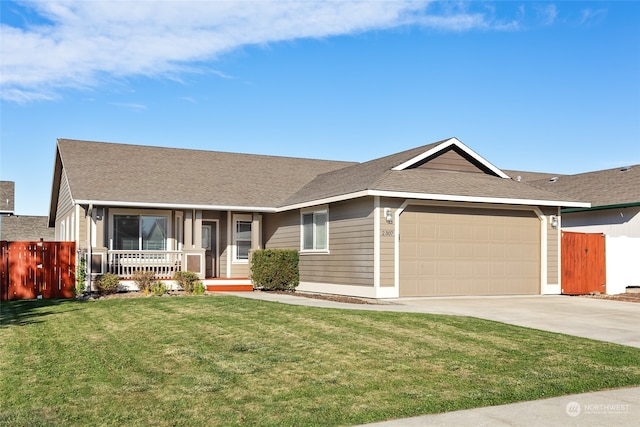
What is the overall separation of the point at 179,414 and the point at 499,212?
50.2 ft

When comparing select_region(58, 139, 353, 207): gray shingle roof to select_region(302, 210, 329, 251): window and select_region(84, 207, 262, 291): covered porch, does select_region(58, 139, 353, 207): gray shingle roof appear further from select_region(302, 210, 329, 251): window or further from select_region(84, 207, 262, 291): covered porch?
select_region(302, 210, 329, 251): window

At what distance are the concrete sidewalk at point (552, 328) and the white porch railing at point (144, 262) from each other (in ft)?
16.0

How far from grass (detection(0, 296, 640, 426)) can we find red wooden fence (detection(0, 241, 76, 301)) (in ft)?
18.9

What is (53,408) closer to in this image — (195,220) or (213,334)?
(213,334)

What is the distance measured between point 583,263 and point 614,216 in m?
3.57

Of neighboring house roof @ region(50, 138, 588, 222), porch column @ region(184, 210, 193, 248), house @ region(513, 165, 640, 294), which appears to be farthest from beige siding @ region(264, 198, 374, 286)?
house @ region(513, 165, 640, 294)

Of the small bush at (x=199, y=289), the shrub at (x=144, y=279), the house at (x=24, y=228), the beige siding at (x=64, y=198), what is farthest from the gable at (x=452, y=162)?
the house at (x=24, y=228)

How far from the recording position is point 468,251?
19.4 metres

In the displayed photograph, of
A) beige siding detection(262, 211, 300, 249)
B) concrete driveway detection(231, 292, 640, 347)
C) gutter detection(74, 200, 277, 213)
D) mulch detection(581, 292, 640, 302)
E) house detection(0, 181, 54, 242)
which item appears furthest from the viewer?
house detection(0, 181, 54, 242)

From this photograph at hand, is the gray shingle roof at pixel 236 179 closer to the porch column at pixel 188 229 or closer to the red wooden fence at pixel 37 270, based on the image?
the porch column at pixel 188 229

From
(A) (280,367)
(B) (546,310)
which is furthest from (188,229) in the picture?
(A) (280,367)

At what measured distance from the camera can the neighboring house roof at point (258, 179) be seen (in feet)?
63.5

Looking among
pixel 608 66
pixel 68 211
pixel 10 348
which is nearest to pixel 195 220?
pixel 68 211

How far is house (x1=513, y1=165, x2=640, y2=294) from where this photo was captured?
22.2 metres
